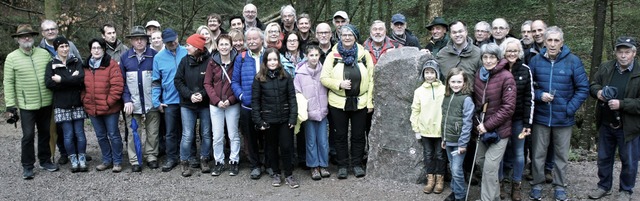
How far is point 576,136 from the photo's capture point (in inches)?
423

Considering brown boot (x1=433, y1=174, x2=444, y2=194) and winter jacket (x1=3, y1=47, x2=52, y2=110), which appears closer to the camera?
brown boot (x1=433, y1=174, x2=444, y2=194)

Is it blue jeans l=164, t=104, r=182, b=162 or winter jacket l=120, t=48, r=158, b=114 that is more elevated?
winter jacket l=120, t=48, r=158, b=114

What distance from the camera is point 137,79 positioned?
720 cm

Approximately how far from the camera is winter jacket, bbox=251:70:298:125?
6340mm

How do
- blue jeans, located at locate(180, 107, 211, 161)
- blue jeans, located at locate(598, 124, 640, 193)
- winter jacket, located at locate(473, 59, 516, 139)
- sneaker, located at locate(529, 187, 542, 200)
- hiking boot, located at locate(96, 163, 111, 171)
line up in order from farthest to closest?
hiking boot, located at locate(96, 163, 111, 171) → blue jeans, located at locate(180, 107, 211, 161) → sneaker, located at locate(529, 187, 542, 200) → blue jeans, located at locate(598, 124, 640, 193) → winter jacket, located at locate(473, 59, 516, 139)

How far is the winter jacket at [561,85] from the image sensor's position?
5.70 m

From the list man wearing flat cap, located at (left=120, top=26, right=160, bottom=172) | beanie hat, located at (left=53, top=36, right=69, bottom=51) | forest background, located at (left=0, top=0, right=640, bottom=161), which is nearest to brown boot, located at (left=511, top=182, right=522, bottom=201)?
forest background, located at (left=0, top=0, right=640, bottom=161)

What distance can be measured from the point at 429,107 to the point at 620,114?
6.95ft

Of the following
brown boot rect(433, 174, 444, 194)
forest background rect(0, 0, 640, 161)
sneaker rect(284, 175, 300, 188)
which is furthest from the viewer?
forest background rect(0, 0, 640, 161)

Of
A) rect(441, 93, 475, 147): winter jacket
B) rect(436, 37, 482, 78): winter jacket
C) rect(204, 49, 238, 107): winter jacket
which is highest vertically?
rect(436, 37, 482, 78): winter jacket

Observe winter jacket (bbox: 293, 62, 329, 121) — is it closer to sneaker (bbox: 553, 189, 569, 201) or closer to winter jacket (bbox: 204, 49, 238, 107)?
winter jacket (bbox: 204, 49, 238, 107)

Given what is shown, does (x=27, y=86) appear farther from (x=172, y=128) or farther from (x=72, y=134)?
(x=172, y=128)

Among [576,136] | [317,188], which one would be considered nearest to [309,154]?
[317,188]

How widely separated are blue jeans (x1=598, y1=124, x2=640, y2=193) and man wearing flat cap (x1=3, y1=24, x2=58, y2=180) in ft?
23.7
